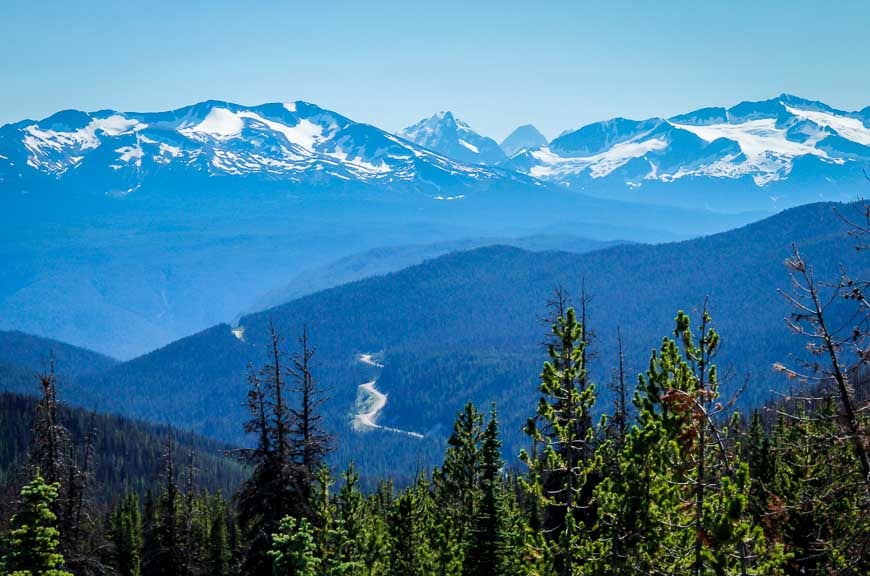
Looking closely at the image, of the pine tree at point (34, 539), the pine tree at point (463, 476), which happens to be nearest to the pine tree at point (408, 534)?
the pine tree at point (463, 476)

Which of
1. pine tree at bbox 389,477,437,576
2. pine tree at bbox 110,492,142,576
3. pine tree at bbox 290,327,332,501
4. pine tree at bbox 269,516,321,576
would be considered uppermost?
pine tree at bbox 290,327,332,501

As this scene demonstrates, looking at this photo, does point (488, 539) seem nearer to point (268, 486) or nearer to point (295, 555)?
point (268, 486)

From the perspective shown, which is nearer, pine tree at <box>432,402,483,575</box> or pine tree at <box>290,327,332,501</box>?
pine tree at <box>290,327,332,501</box>

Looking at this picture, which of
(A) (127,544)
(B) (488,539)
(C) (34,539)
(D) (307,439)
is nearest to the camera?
(C) (34,539)

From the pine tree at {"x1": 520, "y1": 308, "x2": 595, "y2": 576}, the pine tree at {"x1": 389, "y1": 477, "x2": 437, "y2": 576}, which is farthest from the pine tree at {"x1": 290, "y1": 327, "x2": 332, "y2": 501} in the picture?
the pine tree at {"x1": 520, "y1": 308, "x2": 595, "y2": 576}

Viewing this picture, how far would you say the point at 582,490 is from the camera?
3316cm

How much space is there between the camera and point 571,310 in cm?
2386

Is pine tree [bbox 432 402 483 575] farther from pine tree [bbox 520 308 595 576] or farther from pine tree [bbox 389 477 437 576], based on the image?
pine tree [bbox 520 308 595 576]

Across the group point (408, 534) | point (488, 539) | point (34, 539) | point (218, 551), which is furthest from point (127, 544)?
point (34, 539)

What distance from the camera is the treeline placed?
16.3 metres

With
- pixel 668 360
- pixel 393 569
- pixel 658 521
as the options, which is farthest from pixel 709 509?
pixel 393 569

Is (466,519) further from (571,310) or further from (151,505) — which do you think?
(151,505)

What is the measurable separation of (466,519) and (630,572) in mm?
13840


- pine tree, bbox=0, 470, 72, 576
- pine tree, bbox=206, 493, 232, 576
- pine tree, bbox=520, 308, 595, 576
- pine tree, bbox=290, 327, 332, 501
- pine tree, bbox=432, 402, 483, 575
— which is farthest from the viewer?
pine tree, bbox=206, 493, 232, 576
